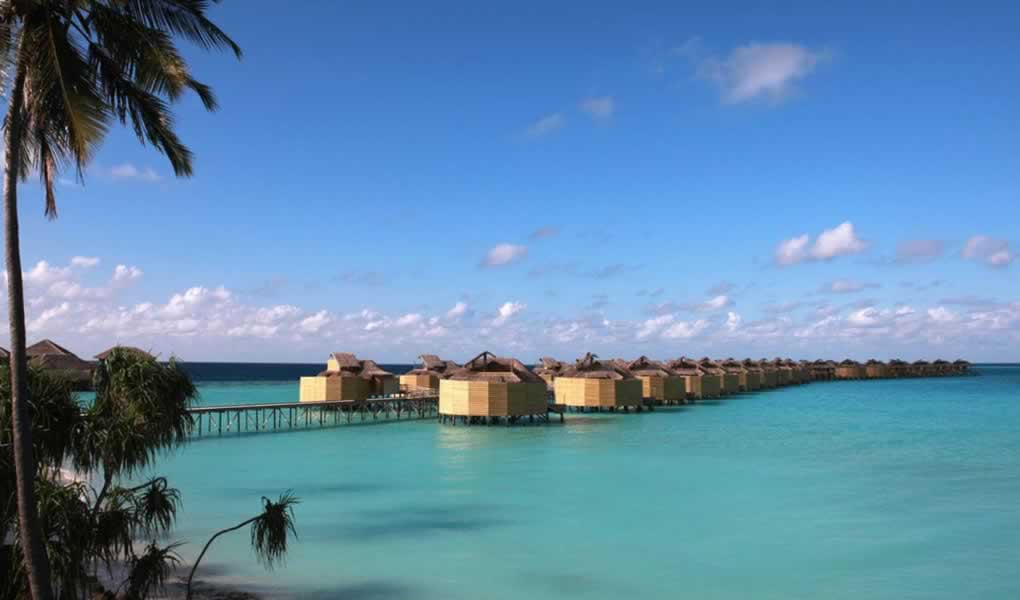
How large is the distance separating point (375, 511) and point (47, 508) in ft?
33.7

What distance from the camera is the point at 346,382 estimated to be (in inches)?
1778

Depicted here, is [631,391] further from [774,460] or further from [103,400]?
[103,400]

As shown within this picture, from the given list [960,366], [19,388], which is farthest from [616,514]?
[960,366]

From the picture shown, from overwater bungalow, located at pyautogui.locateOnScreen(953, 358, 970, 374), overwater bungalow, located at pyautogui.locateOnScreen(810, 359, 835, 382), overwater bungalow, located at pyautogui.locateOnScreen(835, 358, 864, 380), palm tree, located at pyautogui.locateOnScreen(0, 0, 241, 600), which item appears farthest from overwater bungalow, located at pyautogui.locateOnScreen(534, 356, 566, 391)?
overwater bungalow, located at pyautogui.locateOnScreen(953, 358, 970, 374)

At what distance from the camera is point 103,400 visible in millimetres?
9320

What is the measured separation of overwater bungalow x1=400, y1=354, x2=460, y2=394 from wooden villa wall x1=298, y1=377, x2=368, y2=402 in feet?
23.3

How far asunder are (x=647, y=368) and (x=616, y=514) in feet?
134

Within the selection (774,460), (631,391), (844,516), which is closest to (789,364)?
(631,391)

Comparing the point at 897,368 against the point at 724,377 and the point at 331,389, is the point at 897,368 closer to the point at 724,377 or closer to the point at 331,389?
the point at 724,377

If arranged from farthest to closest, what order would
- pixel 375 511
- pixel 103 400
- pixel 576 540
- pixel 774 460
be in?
pixel 774 460, pixel 375 511, pixel 576 540, pixel 103 400

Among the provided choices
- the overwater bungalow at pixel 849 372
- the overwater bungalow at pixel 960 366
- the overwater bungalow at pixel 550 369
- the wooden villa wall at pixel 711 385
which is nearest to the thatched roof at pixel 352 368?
the overwater bungalow at pixel 550 369

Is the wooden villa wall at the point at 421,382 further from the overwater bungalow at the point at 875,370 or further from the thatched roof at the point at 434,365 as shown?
the overwater bungalow at the point at 875,370

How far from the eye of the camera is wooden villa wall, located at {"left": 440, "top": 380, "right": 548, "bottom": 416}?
38.7m

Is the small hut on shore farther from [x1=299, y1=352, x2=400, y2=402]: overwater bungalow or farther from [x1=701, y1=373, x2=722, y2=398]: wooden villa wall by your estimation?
[x1=299, y1=352, x2=400, y2=402]: overwater bungalow
